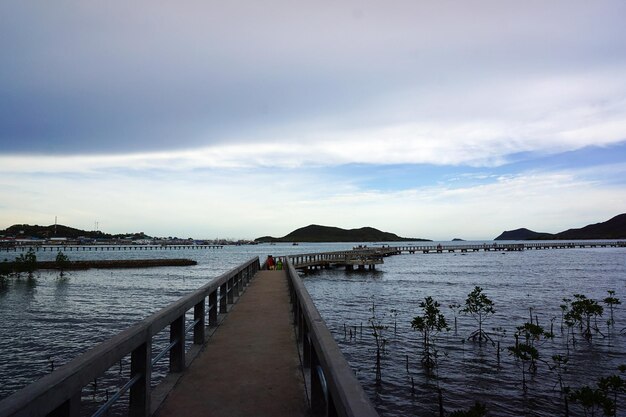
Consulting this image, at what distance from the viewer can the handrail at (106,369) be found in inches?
87.8

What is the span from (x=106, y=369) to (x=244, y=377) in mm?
2422

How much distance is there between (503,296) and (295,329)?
88.7 feet

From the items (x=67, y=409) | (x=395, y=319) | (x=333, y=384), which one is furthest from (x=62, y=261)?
(x=333, y=384)

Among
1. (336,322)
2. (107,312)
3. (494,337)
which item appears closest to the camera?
(494,337)

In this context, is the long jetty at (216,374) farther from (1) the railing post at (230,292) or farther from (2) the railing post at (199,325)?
(1) the railing post at (230,292)

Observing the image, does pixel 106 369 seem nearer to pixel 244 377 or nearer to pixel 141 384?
pixel 141 384

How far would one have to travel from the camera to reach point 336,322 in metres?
20.3

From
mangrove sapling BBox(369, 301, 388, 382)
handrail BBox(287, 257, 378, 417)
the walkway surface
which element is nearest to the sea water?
mangrove sapling BBox(369, 301, 388, 382)

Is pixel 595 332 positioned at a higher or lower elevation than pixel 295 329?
lower

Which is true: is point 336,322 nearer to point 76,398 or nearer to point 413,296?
point 413,296

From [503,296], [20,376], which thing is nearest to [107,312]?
[20,376]

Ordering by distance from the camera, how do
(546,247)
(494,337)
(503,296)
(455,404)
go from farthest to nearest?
(546,247)
(503,296)
(494,337)
(455,404)

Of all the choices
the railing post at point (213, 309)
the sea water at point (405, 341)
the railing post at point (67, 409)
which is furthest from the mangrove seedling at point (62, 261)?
the railing post at point (67, 409)

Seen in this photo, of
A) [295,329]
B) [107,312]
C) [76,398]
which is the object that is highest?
[76,398]
